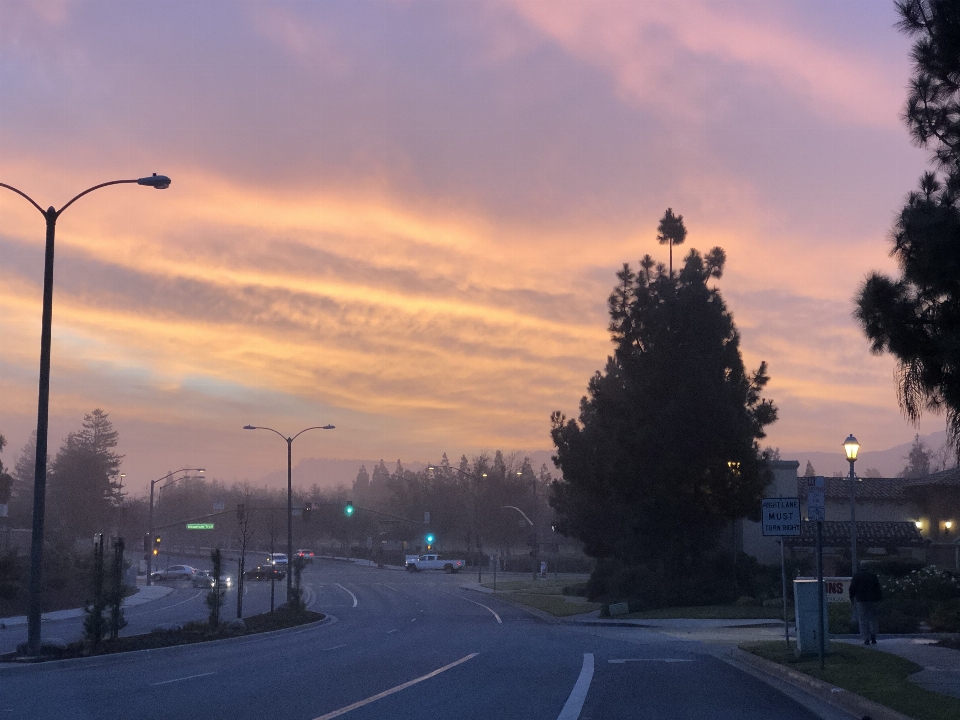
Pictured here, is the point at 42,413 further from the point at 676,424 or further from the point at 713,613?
the point at 676,424

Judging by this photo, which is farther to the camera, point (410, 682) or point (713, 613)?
point (713, 613)

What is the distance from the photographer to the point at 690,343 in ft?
151

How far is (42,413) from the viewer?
849 inches

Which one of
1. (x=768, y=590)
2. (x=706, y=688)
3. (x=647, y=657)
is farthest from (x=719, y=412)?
(x=706, y=688)

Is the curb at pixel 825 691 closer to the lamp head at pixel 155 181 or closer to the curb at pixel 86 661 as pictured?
the curb at pixel 86 661

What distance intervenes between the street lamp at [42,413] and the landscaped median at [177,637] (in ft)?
2.31

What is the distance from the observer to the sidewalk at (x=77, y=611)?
40.1 meters

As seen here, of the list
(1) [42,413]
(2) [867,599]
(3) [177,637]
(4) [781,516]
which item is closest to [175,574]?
(3) [177,637]

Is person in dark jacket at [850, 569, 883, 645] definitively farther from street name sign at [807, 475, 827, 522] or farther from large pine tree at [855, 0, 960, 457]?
large pine tree at [855, 0, 960, 457]

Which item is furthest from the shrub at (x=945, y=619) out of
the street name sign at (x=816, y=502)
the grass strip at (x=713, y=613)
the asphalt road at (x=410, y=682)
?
the street name sign at (x=816, y=502)

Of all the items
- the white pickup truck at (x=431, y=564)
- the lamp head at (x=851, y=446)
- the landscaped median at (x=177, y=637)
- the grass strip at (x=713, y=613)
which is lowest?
Result: the white pickup truck at (x=431, y=564)

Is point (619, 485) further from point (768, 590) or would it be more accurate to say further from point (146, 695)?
point (146, 695)

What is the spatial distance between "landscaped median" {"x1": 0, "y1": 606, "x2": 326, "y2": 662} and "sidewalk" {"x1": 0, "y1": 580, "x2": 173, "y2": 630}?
Answer: 7295mm

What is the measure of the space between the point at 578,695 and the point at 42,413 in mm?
13112
